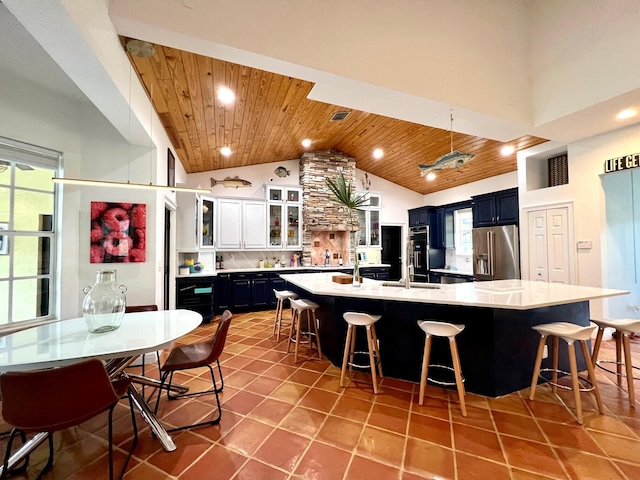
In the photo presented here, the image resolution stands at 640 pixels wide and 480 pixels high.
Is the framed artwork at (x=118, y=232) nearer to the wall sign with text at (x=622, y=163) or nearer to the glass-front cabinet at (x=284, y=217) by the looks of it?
the glass-front cabinet at (x=284, y=217)

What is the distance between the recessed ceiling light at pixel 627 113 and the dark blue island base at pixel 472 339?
2.18 metres

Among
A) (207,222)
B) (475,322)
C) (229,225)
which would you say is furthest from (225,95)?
(475,322)

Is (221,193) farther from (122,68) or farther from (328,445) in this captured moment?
(328,445)

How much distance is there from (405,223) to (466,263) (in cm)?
189

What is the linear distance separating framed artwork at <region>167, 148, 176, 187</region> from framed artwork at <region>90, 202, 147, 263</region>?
3.19ft

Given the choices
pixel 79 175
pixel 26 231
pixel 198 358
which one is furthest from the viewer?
pixel 79 175

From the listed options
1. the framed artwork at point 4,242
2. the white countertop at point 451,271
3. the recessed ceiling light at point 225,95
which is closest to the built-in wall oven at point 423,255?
the white countertop at point 451,271

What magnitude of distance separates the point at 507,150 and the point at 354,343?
437cm

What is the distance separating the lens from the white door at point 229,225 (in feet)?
18.5

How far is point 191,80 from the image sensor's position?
111 inches

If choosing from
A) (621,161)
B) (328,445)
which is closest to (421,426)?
(328,445)

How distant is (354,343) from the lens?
2.91 m

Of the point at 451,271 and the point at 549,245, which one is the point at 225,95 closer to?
the point at 549,245

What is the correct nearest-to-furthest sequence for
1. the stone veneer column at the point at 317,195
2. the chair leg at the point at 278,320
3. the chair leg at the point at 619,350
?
the chair leg at the point at 619,350
the chair leg at the point at 278,320
the stone veneer column at the point at 317,195
